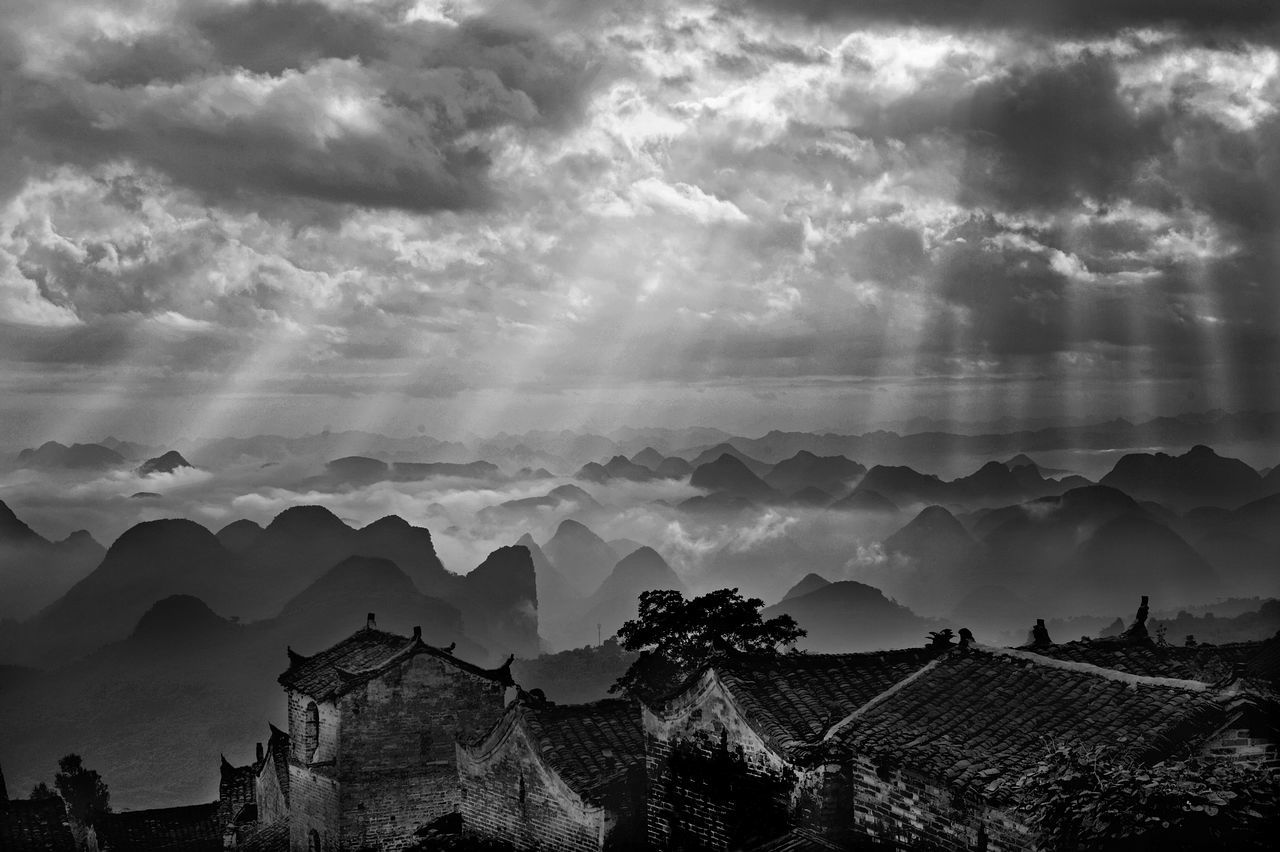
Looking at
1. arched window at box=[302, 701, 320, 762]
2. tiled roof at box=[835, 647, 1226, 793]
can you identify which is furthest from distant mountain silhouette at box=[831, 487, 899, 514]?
tiled roof at box=[835, 647, 1226, 793]

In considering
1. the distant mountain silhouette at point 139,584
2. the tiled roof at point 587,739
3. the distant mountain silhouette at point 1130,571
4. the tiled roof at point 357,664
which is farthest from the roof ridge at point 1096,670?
the distant mountain silhouette at point 139,584

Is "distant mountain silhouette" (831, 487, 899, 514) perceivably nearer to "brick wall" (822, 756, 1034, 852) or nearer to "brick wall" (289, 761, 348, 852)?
"brick wall" (289, 761, 348, 852)

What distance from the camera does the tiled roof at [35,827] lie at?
36594 millimetres

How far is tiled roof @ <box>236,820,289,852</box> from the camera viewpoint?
1148 inches

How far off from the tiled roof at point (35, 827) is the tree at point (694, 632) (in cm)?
2020

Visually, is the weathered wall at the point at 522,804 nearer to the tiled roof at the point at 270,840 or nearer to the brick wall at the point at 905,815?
the brick wall at the point at 905,815

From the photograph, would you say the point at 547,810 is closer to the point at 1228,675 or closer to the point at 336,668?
the point at 336,668

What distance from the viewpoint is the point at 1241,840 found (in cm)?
1027

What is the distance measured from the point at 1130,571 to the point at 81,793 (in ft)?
462

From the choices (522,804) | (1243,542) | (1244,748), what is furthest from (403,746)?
(1243,542)

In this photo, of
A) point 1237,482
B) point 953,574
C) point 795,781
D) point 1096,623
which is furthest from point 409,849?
point 1237,482

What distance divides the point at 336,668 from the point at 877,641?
108781 mm

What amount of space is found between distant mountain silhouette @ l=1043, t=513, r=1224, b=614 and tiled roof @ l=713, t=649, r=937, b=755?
13962cm

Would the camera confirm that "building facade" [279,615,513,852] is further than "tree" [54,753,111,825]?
No
